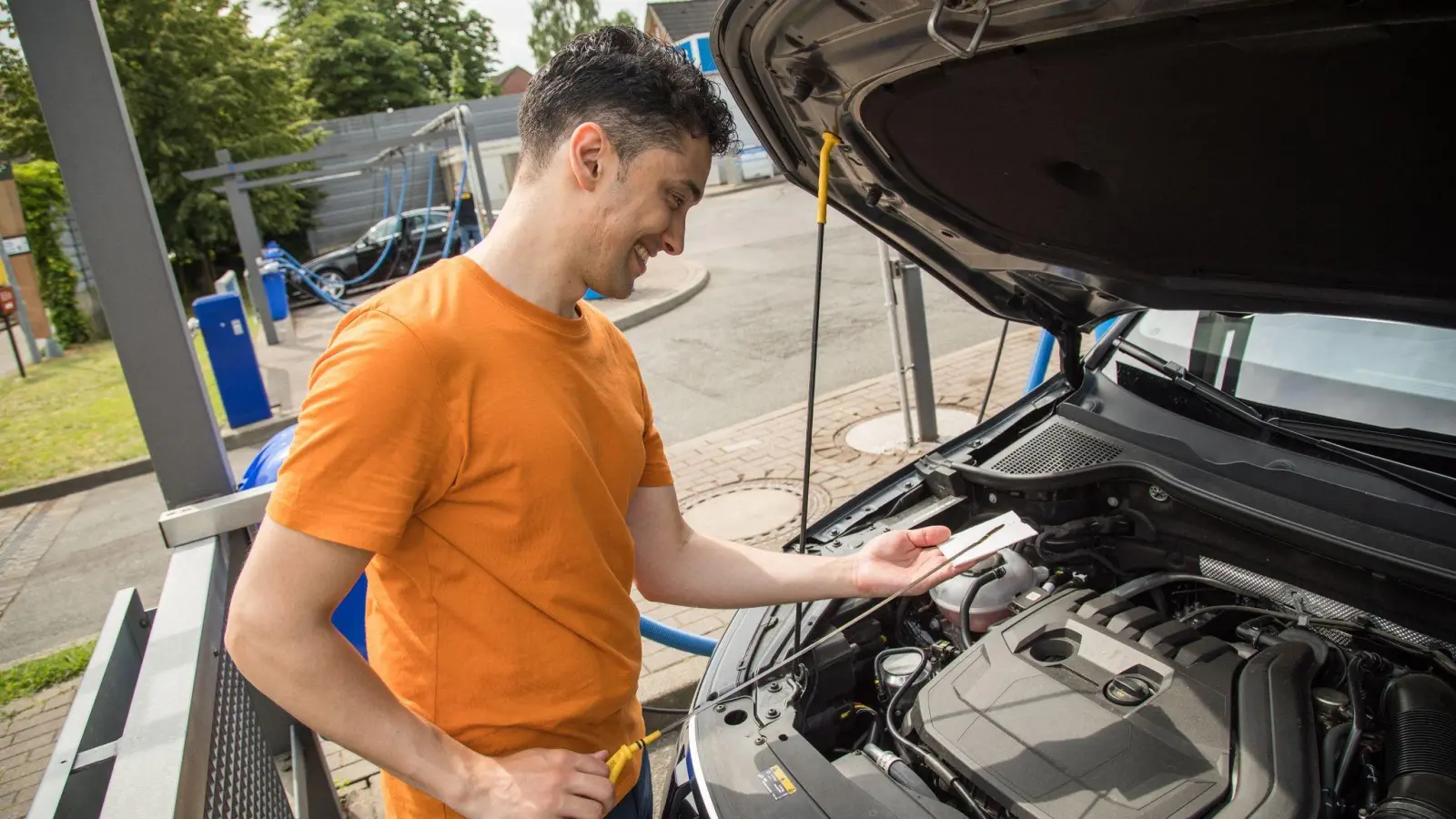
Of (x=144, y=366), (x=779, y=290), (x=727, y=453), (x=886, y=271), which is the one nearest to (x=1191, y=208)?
(x=144, y=366)

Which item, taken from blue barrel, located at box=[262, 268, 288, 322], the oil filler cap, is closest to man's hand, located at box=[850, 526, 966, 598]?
the oil filler cap

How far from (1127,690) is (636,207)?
50.6 inches

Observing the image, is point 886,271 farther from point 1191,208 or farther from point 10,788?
point 10,788

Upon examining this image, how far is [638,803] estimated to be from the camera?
1721 mm

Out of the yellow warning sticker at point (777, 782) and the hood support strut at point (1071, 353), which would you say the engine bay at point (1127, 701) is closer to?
the yellow warning sticker at point (777, 782)

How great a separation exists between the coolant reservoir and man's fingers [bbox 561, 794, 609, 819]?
1056 mm

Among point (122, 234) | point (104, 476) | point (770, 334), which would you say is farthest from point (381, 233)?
point (122, 234)

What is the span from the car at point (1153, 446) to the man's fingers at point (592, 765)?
0.35 meters

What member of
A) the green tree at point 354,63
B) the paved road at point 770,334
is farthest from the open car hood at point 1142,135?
the green tree at point 354,63

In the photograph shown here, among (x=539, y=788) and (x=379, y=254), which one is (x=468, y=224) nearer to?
(x=379, y=254)

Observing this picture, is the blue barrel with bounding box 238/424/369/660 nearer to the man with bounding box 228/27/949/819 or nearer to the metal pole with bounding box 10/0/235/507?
the metal pole with bounding box 10/0/235/507

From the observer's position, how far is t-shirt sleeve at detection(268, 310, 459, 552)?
112 cm

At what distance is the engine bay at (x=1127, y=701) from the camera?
4.73 feet

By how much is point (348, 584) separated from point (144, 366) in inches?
65.5
